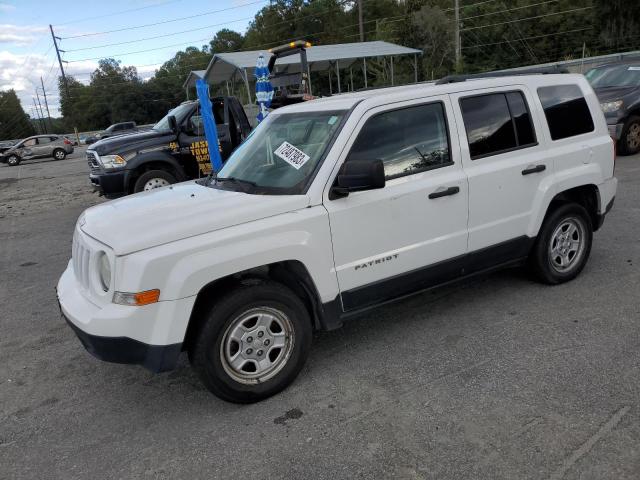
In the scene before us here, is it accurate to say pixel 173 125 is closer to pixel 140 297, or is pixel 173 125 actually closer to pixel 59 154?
pixel 140 297

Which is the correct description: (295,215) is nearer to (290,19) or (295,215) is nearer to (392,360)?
(392,360)

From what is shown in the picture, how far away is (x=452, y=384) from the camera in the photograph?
319 cm

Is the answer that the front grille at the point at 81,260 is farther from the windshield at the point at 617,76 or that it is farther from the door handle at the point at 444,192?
the windshield at the point at 617,76

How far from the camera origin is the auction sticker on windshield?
3428 millimetres

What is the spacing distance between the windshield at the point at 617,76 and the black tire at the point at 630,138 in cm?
84

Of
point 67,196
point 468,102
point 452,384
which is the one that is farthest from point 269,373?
point 67,196

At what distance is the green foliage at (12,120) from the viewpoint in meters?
96.4

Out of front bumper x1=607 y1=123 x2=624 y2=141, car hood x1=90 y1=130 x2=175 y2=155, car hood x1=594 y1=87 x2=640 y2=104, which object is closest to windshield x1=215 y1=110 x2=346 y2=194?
car hood x1=90 y1=130 x2=175 y2=155

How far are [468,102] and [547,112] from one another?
2.81ft

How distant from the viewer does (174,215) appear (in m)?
3.11

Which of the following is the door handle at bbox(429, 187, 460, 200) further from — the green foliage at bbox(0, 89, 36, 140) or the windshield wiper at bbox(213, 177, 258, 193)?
the green foliage at bbox(0, 89, 36, 140)

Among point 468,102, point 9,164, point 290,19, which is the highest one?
point 290,19

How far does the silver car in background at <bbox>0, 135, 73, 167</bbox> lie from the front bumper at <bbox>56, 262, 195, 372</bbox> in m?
29.7

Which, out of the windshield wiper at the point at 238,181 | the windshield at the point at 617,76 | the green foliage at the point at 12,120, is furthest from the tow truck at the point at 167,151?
the green foliage at the point at 12,120
